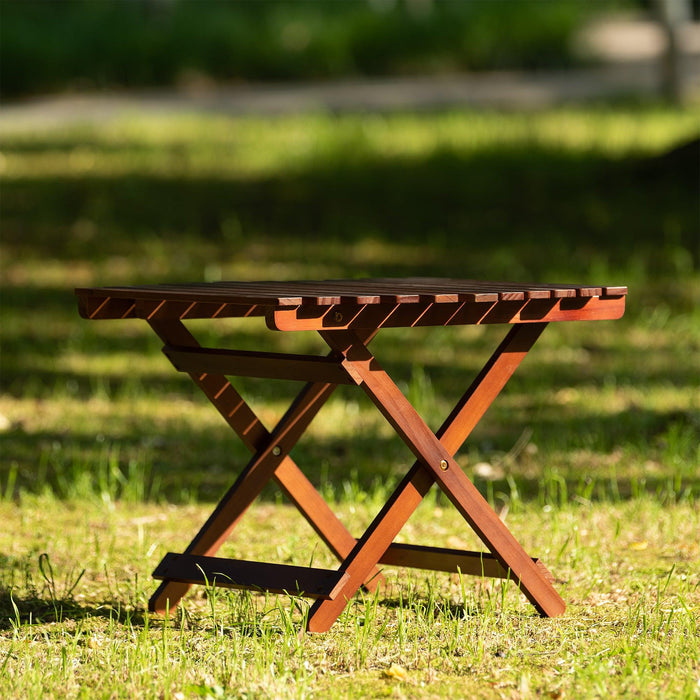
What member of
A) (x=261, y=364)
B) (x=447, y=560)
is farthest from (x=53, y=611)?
(x=447, y=560)

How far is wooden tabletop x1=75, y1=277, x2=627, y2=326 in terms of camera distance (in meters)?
3.10

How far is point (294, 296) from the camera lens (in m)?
3.05

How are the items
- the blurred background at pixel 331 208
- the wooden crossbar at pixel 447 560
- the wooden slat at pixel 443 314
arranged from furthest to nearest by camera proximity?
the blurred background at pixel 331 208, the wooden crossbar at pixel 447 560, the wooden slat at pixel 443 314

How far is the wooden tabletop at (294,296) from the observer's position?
10.2ft

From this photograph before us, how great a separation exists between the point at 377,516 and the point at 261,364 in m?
0.52

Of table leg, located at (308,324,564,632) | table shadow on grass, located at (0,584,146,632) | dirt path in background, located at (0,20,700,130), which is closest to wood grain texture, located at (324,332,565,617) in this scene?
table leg, located at (308,324,564,632)

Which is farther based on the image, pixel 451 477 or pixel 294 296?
pixel 451 477

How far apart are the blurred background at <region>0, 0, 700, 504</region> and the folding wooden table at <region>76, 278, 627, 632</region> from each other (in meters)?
1.46

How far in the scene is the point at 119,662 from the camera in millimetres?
3260

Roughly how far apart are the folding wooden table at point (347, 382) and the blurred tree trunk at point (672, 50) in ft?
34.4

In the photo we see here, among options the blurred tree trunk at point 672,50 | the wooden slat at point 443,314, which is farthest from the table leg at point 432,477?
the blurred tree trunk at point 672,50

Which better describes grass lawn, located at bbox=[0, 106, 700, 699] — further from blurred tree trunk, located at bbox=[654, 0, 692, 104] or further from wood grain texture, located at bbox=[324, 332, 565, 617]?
blurred tree trunk, located at bbox=[654, 0, 692, 104]

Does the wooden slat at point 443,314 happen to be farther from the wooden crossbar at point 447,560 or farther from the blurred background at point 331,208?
the blurred background at point 331,208

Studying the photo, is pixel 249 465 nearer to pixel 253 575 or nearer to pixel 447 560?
pixel 253 575
